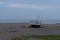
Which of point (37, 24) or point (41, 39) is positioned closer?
point (41, 39)

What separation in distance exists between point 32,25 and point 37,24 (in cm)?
117

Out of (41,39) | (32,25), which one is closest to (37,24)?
(32,25)

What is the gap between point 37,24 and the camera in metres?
46.6

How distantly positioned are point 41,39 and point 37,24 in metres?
28.0

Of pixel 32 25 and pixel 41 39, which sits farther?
pixel 32 25

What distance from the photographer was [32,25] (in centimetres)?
4641

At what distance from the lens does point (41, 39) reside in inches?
730

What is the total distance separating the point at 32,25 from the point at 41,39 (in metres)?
27.9

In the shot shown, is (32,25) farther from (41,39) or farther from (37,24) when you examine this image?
(41,39)
